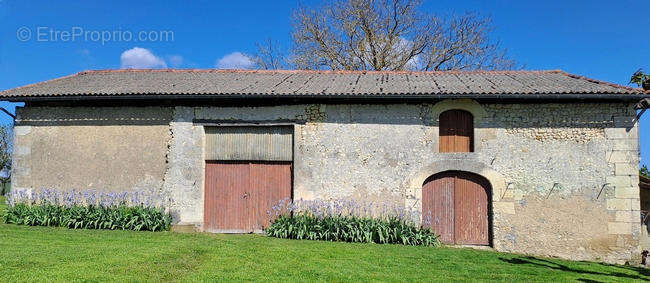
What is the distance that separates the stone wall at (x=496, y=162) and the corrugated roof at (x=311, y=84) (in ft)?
1.34

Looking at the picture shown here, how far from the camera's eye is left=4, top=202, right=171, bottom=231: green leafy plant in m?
9.89

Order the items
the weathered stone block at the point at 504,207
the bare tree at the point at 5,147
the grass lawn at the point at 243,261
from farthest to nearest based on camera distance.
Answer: the bare tree at the point at 5,147 → the weathered stone block at the point at 504,207 → the grass lawn at the point at 243,261

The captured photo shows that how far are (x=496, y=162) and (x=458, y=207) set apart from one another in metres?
1.26

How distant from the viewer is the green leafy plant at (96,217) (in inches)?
389

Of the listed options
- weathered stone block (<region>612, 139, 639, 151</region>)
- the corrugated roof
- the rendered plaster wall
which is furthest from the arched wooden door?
the rendered plaster wall

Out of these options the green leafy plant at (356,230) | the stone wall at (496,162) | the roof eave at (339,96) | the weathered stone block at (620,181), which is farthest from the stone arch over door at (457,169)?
the weathered stone block at (620,181)

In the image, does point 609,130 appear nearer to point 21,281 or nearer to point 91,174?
A: point 21,281

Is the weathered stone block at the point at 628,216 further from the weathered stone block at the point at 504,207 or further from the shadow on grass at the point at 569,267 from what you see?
the weathered stone block at the point at 504,207

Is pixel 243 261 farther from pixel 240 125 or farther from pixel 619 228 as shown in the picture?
pixel 619 228

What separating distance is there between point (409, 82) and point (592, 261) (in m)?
5.48

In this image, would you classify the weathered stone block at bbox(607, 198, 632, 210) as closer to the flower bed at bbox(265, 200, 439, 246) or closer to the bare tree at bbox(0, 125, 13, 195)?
the flower bed at bbox(265, 200, 439, 246)

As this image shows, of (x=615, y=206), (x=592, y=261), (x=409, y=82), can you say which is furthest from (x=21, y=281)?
(x=615, y=206)

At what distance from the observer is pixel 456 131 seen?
33.0 ft

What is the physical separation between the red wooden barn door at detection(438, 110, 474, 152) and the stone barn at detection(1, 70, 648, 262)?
0.02 meters
